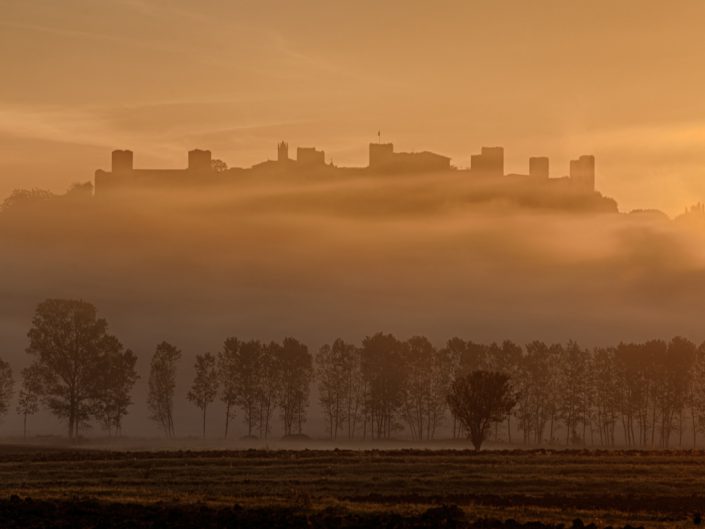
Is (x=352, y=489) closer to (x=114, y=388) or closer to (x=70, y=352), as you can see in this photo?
(x=70, y=352)

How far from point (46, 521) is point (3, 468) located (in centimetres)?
3460

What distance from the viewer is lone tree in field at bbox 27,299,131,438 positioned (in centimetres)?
17912

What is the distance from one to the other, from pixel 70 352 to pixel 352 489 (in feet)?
373

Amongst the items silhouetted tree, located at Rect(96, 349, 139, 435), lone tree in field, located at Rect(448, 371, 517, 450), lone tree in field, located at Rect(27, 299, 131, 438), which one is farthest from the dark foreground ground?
silhouetted tree, located at Rect(96, 349, 139, 435)

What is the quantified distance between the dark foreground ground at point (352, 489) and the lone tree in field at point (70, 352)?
78099 millimetres

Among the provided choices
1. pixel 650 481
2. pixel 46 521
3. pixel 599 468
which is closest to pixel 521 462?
pixel 599 468

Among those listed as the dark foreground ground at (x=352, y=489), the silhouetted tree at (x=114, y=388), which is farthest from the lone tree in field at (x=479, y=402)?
the silhouetted tree at (x=114, y=388)

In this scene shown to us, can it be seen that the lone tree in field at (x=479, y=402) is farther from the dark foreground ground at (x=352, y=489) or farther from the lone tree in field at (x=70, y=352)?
the lone tree in field at (x=70, y=352)

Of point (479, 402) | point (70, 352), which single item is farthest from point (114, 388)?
point (479, 402)

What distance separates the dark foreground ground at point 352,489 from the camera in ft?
187

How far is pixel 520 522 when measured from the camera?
186 feet

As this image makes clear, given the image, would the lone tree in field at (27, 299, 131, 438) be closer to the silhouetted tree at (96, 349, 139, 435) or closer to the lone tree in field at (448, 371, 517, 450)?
the silhouetted tree at (96, 349, 139, 435)

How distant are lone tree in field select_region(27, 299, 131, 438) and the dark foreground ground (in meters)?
78.1

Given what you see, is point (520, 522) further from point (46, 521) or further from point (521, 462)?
point (521, 462)
